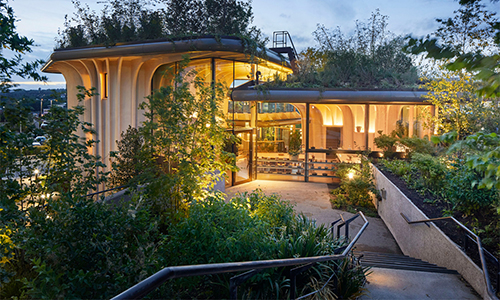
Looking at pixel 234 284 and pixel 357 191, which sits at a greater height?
pixel 234 284

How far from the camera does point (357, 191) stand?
10.9m

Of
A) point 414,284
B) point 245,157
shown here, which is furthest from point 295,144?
point 414,284

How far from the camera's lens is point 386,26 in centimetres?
1535

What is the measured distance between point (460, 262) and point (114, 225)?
5163 millimetres

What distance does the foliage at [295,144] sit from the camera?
1408 centimetres

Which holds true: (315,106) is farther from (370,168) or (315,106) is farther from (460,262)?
(460,262)

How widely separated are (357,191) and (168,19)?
8635 mm

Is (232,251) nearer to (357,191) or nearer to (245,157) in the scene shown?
(357,191)

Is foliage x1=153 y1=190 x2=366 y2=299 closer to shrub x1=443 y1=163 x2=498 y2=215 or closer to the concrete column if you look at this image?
shrub x1=443 y1=163 x2=498 y2=215

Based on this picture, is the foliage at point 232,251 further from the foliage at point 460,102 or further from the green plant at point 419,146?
the green plant at point 419,146

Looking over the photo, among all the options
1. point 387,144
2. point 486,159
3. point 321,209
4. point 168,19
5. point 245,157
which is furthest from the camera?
point 245,157

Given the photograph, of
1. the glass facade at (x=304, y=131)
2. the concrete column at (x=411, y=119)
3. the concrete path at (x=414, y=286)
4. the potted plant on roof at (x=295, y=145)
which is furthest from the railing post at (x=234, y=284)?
the concrete column at (x=411, y=119)

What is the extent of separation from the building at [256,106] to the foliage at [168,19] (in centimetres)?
54

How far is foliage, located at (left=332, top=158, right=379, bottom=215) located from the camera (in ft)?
34.9
